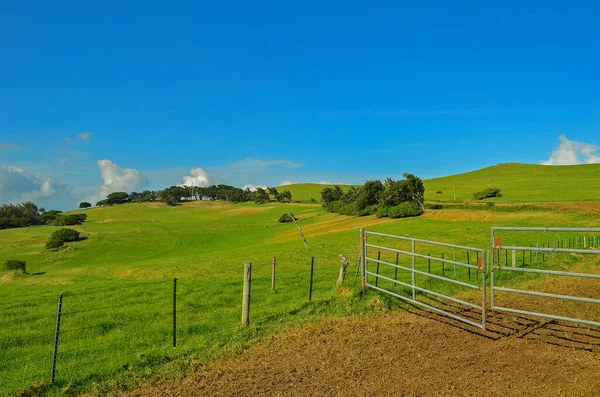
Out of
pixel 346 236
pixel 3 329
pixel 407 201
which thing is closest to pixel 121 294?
pixel 3 329

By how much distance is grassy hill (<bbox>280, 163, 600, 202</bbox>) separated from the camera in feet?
261

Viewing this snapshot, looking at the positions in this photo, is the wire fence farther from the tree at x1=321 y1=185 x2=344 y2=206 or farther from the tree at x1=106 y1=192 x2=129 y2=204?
the tree at x1=106 y1=192 x2=129 y2=204

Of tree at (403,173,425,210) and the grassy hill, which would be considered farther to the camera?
the grassy hill

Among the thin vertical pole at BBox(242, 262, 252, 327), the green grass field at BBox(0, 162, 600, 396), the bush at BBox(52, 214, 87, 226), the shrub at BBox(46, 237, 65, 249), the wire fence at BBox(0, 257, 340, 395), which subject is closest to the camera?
the green grass field at BBox(0, 162, 600, 396)

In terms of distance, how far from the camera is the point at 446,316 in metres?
10.5

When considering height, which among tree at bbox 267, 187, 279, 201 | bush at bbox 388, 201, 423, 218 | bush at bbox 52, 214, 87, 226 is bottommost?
bush at bbox 52, 214, 87, 226

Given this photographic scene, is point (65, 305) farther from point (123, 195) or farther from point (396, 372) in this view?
point (123, 195)

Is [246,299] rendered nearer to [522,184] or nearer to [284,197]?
[522,184]

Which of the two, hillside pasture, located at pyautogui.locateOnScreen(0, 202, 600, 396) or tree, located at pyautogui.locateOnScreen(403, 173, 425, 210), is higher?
tree, located at pyautogui.locateOnScreen(403, 173, 425, 210)

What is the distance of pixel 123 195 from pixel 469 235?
150m

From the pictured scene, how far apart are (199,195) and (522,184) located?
440 ft

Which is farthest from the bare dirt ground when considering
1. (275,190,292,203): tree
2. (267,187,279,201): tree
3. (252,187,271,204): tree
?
(267,187,279,201): tree

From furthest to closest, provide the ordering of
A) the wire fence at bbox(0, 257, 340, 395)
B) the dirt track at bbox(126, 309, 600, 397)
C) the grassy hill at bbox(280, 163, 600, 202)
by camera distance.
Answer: the grassy hill at bbox(280, 163, 600, 202) < the wire fence at bbox(0, 257, 340, 395) < the dirt track at bbox(126, 309, 600, 397)

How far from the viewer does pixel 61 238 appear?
236 ft
